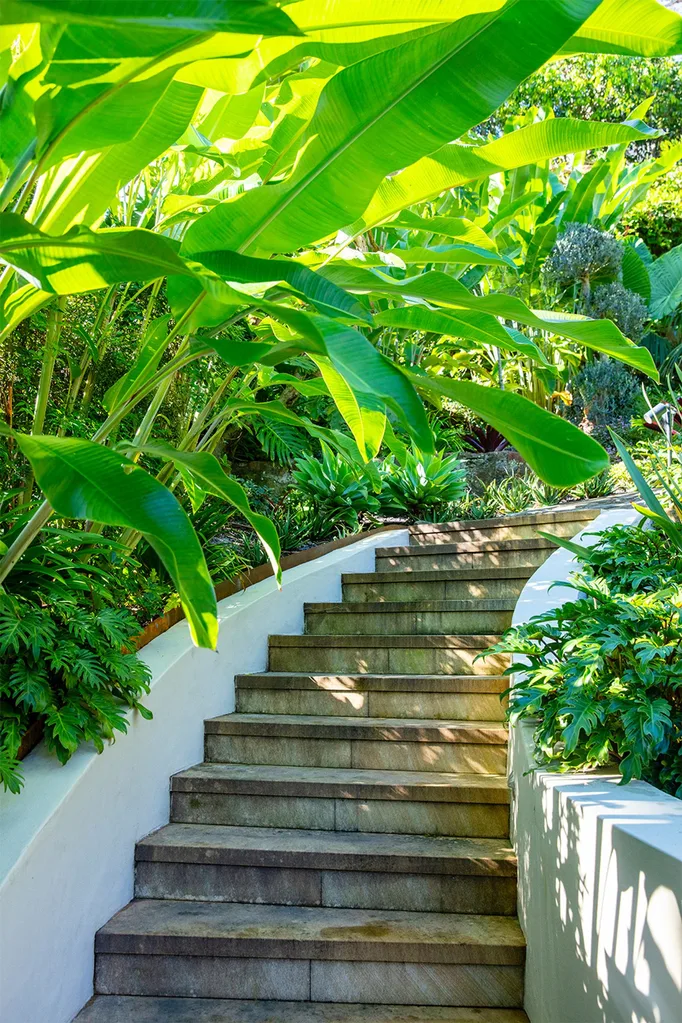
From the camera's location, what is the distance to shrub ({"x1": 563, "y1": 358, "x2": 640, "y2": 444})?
8.39m

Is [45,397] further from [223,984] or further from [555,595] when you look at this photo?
[555,595]

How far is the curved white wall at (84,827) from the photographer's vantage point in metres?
2.42

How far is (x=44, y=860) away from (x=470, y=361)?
763 centimetres

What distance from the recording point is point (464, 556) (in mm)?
5508

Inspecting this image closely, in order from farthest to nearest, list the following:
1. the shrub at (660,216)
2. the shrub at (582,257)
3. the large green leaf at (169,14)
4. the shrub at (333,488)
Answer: the shrub at (660,216) < the shrub at (582,257) < the shrub at (333,488) < the large green leaf at (169,14)

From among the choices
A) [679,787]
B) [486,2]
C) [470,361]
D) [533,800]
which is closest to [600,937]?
[679,787]

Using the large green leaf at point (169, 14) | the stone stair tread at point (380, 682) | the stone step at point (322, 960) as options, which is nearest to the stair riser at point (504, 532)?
the stone stair tread at point (380, 682)

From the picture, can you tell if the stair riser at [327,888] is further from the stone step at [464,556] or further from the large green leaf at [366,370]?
the stone step at [464,556]

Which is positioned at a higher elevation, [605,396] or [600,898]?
[605,396]

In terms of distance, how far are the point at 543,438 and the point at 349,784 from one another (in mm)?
2337

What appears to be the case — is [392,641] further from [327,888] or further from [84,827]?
[84,827]

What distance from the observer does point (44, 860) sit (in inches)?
100

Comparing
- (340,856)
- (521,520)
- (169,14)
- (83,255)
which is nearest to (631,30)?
(169,14)

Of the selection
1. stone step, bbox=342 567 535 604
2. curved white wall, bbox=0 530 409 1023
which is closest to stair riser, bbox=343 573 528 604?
stone step, bbox=342 567 535 604
